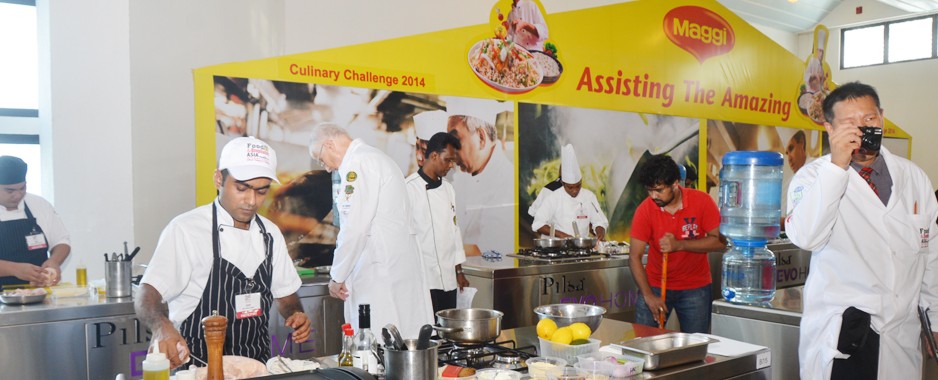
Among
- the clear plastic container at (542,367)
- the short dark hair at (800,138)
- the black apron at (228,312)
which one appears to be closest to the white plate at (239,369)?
the black apron at (228,312)

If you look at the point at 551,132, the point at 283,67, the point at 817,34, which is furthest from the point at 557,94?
the point at 817,34

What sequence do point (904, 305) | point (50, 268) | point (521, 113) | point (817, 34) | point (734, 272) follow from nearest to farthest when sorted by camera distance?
point (904, 305), point (734, 272), point (50, 268), point (521, 113), point (817, 34)

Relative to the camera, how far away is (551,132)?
657 centimetres

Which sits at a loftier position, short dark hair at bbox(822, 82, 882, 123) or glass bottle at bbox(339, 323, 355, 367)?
short dark hair at bbox(822, 82, 882, 123)

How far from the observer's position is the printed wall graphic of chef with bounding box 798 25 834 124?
998 cm

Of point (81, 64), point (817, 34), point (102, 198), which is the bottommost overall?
point (102, 198)

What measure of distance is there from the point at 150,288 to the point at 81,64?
2.59 meters

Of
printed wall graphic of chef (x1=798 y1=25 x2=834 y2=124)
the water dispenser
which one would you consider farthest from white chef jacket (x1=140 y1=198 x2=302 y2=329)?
printed wall graphic of chef (x1=798 y1=25 x2=834 y2=124)

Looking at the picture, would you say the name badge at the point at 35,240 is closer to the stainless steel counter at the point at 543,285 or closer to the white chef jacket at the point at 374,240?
the white chef jacket at the point at 374,240

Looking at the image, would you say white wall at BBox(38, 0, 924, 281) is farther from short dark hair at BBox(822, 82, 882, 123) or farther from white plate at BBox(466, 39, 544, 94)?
short dark hair at BBox(822, 82, 882, 123)

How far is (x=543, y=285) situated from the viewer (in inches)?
214

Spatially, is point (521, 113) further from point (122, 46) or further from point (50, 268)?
point (50, 268)

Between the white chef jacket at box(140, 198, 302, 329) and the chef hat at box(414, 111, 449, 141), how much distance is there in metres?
2.95

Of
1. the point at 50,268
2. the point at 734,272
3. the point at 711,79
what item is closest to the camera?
the point at 734,272
